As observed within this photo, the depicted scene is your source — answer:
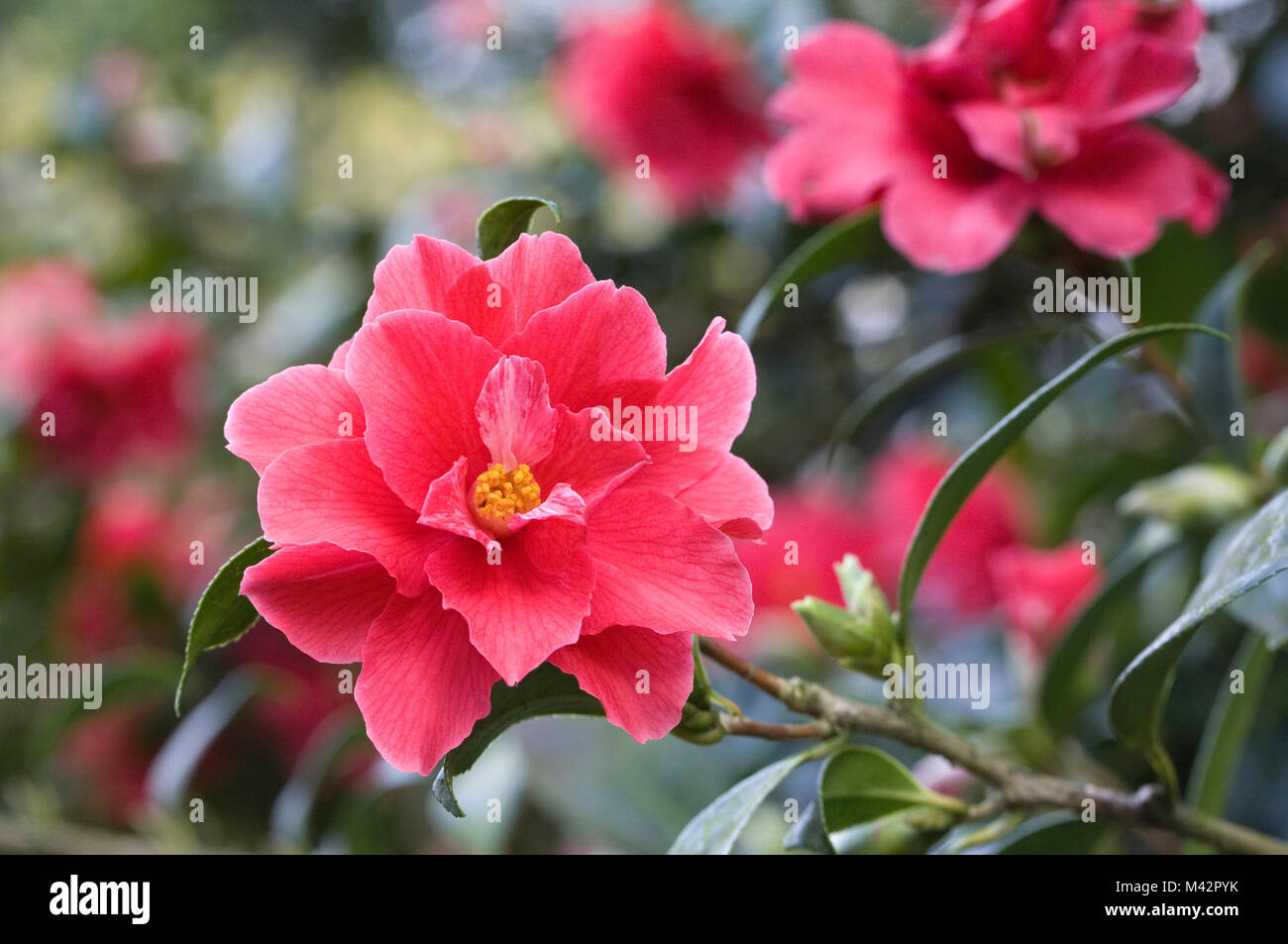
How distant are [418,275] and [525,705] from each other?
0.65 feet

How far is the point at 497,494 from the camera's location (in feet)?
1.61

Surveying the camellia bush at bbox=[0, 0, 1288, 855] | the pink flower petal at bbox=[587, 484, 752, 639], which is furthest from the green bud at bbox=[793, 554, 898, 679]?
the pink flower petal at bbox=[587, 484, 752, 639]

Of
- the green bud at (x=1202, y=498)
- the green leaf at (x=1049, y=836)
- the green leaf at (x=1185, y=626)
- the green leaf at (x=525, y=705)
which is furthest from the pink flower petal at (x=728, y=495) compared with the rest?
the green bud at (x=1202, y=498)

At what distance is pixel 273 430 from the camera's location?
18.6 inches

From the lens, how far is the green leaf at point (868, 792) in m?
0.58

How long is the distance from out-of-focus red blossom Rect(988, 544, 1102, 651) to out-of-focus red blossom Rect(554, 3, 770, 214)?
724mm

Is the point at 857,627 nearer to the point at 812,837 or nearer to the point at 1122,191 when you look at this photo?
the point at 812,837

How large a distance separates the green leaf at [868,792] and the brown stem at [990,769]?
2 cm

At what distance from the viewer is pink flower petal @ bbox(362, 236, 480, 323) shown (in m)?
0.48

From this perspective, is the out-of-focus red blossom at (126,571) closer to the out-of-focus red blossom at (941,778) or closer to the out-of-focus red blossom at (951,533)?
the out-of-focus red blossom at (951,533)

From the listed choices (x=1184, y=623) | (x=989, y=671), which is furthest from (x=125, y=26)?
(x=1184, y=623)

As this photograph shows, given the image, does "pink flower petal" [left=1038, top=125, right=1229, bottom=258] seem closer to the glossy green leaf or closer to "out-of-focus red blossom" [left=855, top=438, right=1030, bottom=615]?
the glossy green leaf

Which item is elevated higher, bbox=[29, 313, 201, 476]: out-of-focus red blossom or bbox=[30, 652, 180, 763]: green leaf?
bbox=[29, 313, 201, 476]: out-of-focus red blossom
